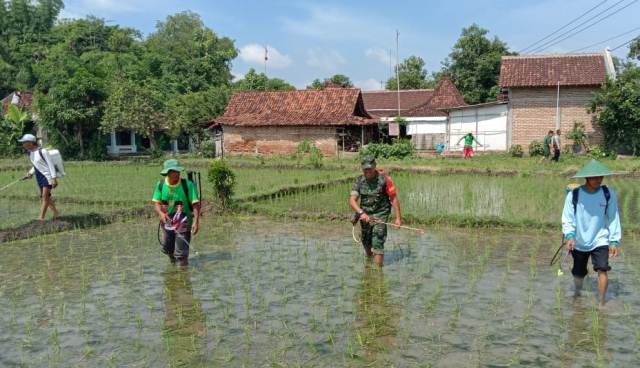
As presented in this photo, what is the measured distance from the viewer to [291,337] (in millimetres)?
4988

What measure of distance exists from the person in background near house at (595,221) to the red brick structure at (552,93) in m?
21.5

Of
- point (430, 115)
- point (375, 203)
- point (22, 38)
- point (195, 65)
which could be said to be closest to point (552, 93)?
point (430, 115)

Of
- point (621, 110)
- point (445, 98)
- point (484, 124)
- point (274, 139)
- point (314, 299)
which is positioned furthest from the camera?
point (445, 98)

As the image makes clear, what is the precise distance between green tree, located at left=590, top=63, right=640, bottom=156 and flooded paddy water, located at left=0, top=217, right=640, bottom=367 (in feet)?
56.0

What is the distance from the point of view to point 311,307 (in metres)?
5.81

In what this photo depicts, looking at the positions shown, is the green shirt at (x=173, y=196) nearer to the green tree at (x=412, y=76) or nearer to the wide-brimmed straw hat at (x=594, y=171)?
the wide-brimmed straw hat at (x=594, y=171)

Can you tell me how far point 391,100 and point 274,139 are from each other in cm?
1776

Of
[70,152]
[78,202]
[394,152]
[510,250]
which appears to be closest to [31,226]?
[78,202]

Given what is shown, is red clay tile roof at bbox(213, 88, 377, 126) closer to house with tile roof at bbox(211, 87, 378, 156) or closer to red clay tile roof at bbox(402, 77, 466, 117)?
house with tile roof at bbox(211, 87, 378, 156)

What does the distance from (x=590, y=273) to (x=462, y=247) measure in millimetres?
2051

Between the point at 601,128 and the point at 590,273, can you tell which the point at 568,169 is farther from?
the point at 590,273

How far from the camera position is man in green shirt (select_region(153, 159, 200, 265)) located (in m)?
7.16

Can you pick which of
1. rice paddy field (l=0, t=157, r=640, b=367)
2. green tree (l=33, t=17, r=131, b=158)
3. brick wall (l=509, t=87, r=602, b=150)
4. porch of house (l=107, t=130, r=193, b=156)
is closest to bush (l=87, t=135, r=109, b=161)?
green tree (l=33, t=17, r=131, b=158)

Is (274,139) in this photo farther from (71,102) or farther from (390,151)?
(71,102)
